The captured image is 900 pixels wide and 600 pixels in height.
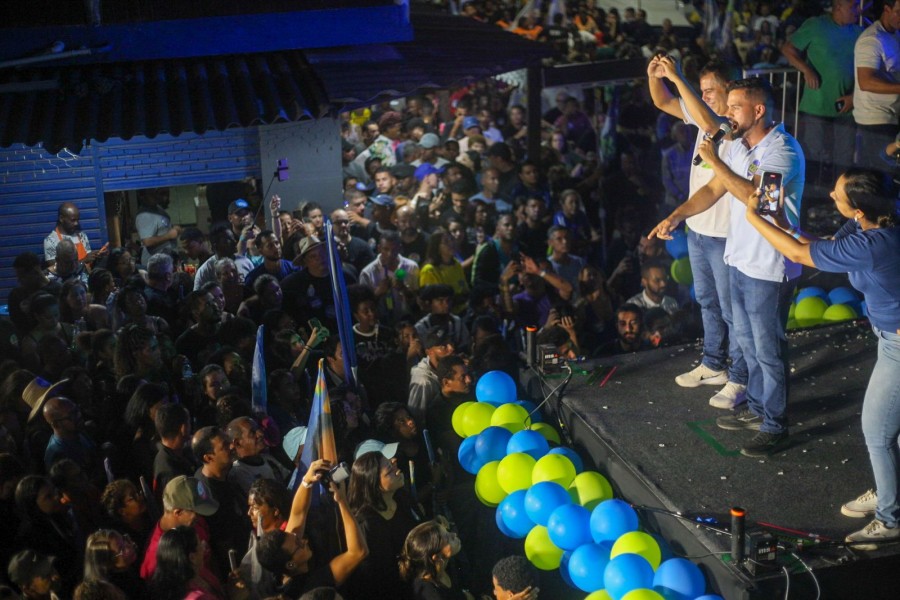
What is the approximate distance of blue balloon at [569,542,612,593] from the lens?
497cm

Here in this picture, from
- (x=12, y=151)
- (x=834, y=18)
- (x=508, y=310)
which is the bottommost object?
(x=508, y=310)

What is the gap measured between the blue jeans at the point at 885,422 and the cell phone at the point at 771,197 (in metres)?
0.72

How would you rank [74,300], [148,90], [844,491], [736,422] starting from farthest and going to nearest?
[148,90] < [74,300] < [736,422] < [844,491]

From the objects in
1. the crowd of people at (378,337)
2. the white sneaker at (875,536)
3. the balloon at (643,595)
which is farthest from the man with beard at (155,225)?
the white sneaker at (875,536)

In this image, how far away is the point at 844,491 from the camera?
16.5 ft

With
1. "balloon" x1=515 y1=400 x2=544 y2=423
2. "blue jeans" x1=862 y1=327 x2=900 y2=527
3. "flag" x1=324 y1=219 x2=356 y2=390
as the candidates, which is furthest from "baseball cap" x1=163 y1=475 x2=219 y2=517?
"blue jeans" x1=862 y1=327 x2=900 y2=527

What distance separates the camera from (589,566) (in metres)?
4.98

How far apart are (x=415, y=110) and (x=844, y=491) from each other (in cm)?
931

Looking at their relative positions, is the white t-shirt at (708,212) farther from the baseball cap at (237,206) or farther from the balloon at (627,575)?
the baseball cap at (237,206)

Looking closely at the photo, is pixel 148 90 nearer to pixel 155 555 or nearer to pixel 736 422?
pixel 155 555

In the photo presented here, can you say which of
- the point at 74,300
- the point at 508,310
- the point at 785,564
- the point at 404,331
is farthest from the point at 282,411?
the point at 785,564

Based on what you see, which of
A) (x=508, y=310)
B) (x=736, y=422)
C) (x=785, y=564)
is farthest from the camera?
(x=508, y=310)

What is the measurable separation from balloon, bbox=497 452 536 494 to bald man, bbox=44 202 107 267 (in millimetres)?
3571

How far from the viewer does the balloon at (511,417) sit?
20.6 feet
